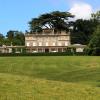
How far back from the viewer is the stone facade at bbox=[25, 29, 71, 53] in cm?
14900

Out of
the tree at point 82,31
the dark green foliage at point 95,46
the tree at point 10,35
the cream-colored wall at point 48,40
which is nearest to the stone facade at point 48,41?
the cream-colored wall at point 48,40

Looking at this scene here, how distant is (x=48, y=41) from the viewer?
150875 mm

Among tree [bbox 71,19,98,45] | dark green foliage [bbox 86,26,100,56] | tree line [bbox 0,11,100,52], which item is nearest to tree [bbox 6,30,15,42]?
tree line [bbox 0,11,100,52]

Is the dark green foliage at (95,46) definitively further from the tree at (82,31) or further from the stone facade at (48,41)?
the tree at (82,31)

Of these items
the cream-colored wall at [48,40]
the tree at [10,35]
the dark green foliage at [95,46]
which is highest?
the tree at [10,35]

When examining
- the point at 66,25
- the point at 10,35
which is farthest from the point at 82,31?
the point at 10,35

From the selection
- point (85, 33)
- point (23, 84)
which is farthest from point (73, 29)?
point (23, 84)

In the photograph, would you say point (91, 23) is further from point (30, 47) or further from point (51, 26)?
point (30, 47)

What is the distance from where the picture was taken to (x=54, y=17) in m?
155

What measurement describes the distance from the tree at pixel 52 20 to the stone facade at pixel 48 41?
5.47 metres

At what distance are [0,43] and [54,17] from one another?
26466 millimetres

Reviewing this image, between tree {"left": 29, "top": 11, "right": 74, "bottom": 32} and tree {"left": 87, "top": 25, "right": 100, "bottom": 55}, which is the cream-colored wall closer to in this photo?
tree {"left": 29, "top": 11, "right": 74, "bottom": 32}

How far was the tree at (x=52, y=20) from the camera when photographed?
15400 centimetres

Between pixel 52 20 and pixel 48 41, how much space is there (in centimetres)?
957
